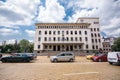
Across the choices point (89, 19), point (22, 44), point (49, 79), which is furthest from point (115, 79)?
point (22, 44)

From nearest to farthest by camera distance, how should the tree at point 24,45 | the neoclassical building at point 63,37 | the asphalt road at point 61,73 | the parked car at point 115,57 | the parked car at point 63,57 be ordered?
the asphalt road at point 61,73 → the parked car at point 115,57 → the parked car at point 63,57 → the neoclassical building at point 63,37 → the tree at point 24,45

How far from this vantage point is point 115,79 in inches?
266

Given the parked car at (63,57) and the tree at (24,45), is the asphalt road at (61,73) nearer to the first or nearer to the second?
the parked car at (63,57)

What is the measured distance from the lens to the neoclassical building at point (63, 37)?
56.3m

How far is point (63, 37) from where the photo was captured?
190 feet

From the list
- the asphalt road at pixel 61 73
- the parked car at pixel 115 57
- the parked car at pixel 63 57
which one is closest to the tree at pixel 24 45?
the parked car at pixel 63 57

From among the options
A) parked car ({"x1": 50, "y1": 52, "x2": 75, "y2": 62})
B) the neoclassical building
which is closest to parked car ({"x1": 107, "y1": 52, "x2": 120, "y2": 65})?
parked car ({"x1": 50, "y1": 52, "x2": 75, "y2": 62})

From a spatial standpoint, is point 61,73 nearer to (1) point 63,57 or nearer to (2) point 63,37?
(1) point 63,57

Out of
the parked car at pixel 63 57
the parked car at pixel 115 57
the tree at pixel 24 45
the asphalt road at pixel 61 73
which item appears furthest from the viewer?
the tree at pixel 24 45

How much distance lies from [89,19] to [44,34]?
28.7m

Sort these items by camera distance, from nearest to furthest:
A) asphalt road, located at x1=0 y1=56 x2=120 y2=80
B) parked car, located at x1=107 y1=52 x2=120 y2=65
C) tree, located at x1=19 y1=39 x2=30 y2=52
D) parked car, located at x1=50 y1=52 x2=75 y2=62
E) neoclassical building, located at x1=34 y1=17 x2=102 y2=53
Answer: asphalt road, located at x1=0 y1=56 x2=120 y2=80
parked car, located at x1=107 y1=52 x2=120 y2=65
parked car, located at x1=50 y1=52 x2=75 y2=62
neoclassical building, located at x1=34 y1=17 x2=102 y2=53
tree, located at x1=19 y1=39 x2=30 y2=52

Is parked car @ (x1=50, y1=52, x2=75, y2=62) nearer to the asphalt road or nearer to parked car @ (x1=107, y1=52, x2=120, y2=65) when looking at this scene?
parked car @ (x1=107, y1=52, x2=120, y2=65)

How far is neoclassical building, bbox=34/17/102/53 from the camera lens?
5634 cm

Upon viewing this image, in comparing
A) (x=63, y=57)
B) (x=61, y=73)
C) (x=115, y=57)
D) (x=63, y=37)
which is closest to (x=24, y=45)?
(x=63, y=37)
